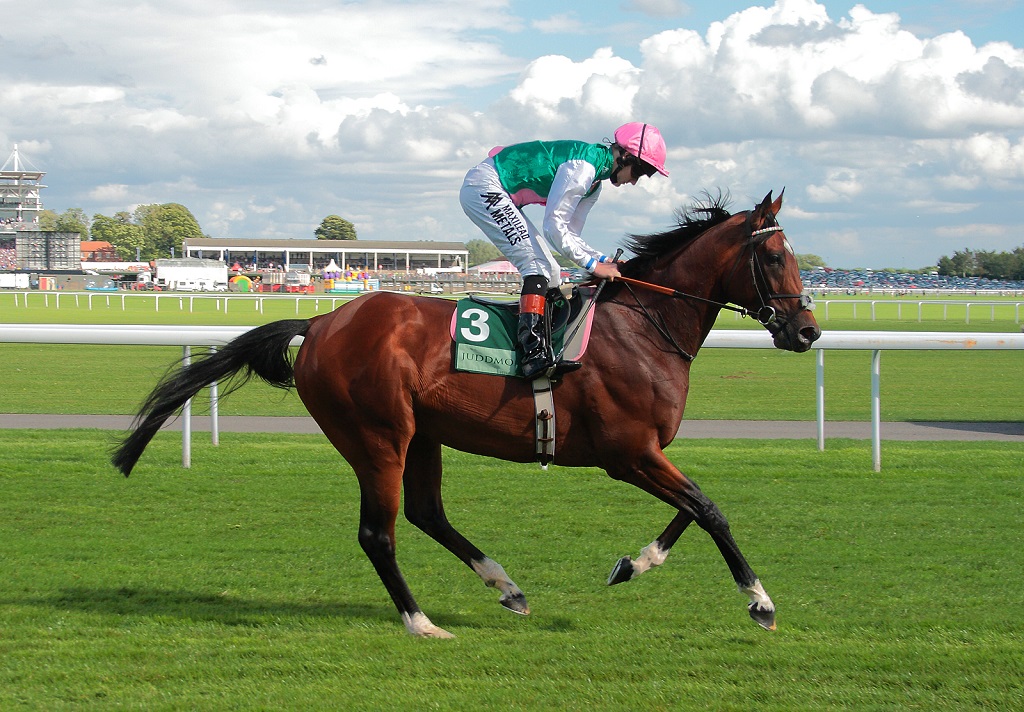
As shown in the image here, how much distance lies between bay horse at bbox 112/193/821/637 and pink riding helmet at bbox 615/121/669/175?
1.40 ft

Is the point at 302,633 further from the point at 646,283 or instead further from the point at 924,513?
the point at 924,513

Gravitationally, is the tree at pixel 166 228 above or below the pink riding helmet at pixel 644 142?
above

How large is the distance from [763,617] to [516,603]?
1.02 metres

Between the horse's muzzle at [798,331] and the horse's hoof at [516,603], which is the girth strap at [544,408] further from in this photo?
the horse's muzzle at [798,331]

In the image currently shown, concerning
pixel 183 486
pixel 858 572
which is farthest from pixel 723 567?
pixel 183 486

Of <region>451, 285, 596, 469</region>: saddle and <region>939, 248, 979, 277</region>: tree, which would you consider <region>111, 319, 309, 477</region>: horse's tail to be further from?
<region>939, 248, 979, 277</region>: tree

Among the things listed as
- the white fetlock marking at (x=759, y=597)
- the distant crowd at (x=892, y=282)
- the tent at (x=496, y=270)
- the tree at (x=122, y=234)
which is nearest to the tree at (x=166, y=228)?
the tree at (x=122, y=234)

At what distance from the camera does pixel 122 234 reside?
12512 centimetres

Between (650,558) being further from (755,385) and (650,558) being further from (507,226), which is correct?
(755,385)

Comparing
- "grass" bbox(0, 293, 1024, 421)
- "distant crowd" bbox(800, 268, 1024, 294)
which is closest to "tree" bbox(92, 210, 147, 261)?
"distant crowd" bbox(800, 268, 1024, 294)

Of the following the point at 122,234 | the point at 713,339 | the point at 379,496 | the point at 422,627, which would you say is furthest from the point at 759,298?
the point at 122,234

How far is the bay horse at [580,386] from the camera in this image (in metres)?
4.29

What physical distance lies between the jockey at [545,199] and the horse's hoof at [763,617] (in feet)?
3.94

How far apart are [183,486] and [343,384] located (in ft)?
10.0
